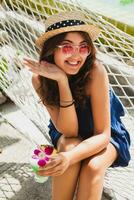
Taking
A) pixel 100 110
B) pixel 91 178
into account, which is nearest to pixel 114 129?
pixel 100 110

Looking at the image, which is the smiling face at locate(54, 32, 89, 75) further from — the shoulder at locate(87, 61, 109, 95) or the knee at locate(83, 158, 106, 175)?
the knee at locate(83, 158, 106, 175)

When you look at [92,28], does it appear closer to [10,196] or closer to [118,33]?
[118,33]

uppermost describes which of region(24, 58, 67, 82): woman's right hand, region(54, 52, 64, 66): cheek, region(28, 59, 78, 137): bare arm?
region(54, 52, 64, 66): cheek

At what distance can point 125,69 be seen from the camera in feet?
4.86

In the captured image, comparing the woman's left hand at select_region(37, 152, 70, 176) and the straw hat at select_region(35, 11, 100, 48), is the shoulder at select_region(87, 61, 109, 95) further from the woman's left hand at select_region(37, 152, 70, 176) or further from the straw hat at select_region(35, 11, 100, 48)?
the woman's left hand at select_region(37, 152, 70, 176)

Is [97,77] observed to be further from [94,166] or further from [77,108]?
[94,166]

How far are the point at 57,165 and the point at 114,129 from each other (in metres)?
0.28

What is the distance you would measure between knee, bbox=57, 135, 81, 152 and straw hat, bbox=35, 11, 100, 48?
0.34 meters

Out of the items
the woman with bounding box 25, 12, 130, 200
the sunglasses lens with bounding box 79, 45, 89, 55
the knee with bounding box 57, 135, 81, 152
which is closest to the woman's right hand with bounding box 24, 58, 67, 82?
the woman with bounding box 25, 12, 130, 200

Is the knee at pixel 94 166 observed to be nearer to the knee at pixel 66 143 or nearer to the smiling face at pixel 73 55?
the knee at pixel 66 143

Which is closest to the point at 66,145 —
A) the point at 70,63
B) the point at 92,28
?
the point at 70,63

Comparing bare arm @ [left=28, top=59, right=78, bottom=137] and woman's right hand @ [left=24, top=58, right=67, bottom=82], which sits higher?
woman's right hand @ [left=24, top=58, right=67, bottom=82]

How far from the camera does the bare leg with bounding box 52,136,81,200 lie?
1.18m

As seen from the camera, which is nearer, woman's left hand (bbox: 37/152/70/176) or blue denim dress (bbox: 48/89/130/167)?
woman's left hand (bbox: 37/152/70/176)
